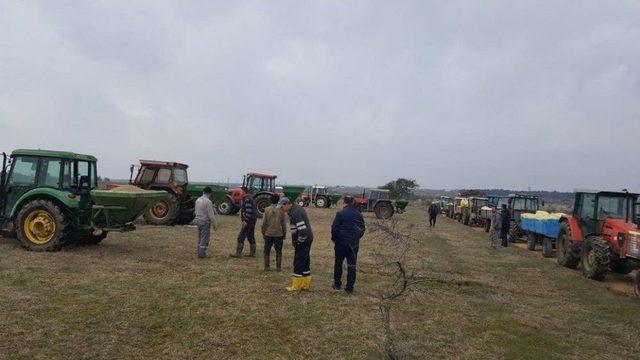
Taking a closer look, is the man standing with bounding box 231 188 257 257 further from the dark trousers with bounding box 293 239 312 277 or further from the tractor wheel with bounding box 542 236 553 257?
the tractor wheel with bounding box 542 236 553 257

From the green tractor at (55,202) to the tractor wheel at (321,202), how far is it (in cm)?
2747

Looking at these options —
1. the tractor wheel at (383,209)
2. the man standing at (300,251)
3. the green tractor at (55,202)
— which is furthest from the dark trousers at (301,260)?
the tractor wheel at (383,209)

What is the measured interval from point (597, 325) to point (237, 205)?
18.6m

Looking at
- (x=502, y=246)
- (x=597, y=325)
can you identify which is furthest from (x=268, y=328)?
(x=502, y=246)

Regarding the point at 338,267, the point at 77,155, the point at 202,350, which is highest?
the point at 77,155

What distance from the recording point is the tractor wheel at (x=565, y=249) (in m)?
11.8

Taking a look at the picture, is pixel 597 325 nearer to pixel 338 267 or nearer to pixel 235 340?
pixel 338 267

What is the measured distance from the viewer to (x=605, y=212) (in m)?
11.1

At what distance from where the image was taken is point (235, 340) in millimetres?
5172

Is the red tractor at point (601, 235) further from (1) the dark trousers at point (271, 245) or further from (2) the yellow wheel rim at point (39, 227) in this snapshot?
(2) the yellow wheel rim at point (39, 227)

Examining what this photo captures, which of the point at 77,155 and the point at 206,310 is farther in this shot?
the point at 77,155

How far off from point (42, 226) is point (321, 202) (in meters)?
28.6

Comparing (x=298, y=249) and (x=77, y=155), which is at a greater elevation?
(x=77, y=155)

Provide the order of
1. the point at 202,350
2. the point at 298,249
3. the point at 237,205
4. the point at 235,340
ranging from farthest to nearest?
the point at 237,205, the point at 298,249, the point at 235,340, the point at 202,350
